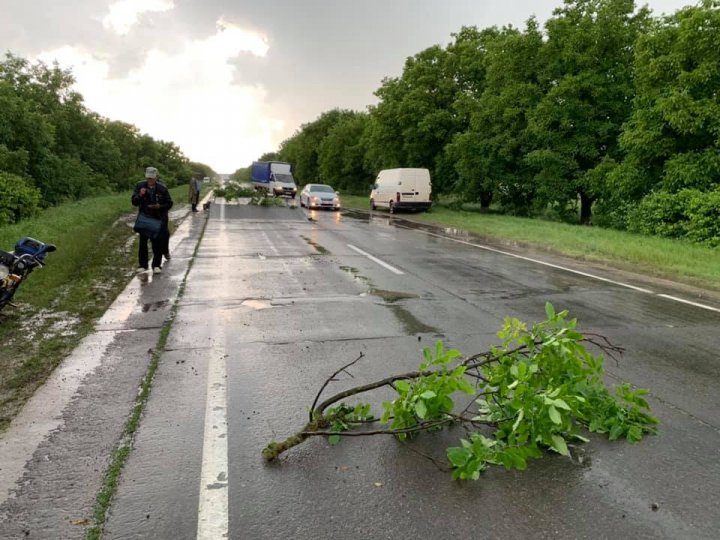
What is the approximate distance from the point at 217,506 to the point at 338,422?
108 centimetres

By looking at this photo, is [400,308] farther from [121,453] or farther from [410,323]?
[121,453]

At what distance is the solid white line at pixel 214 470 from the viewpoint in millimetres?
2525

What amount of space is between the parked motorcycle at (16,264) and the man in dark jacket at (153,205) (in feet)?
10.1

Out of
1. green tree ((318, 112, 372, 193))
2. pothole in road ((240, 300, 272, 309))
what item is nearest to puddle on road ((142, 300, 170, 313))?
pothole in road ((240, 300, 272, 309))

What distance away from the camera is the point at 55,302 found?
7141 millimetres

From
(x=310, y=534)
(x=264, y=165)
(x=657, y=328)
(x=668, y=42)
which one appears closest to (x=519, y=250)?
(x=657, y=328)

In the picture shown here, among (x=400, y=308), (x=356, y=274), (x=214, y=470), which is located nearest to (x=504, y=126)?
(x=356, y=274)

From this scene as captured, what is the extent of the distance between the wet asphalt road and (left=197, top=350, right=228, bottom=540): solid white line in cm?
1

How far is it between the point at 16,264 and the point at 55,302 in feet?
3.82

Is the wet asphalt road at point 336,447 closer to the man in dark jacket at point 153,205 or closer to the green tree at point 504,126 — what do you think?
the man in dark jacket at point 153,205

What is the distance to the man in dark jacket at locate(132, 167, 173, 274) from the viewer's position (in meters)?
9.51

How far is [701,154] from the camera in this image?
16.6m

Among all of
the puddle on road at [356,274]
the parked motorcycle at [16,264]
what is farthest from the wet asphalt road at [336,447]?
the parked motorcycle at [16,264]

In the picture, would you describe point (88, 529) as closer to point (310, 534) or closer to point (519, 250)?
point (310, 534)
